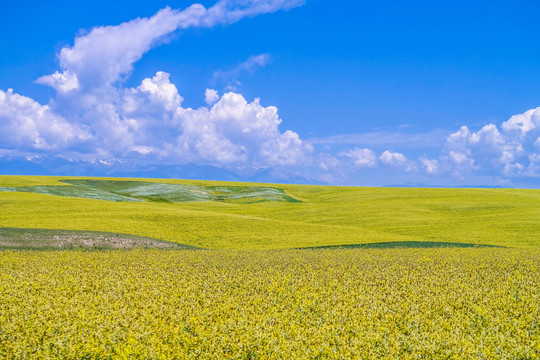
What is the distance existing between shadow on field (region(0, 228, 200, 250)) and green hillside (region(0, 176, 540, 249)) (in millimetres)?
3033

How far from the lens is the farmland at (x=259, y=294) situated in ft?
39.9

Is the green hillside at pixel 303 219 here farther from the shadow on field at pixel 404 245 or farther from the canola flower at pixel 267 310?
the canola flower at pixel 267 310

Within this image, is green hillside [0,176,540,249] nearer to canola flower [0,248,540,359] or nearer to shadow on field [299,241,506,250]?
shadow on field [299,241,506,250]

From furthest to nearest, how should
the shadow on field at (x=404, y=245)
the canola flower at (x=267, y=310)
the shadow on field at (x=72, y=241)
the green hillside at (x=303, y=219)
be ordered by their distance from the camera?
the green hillside at (x=303, y=219) → the shadow on field at (x=404, y=245) → the shadow on field at (x=72, y=241) → the canola flower at (x=267, y=310)

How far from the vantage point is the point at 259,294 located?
19.2 metres

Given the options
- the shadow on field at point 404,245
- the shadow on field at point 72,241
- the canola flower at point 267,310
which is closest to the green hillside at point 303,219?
the shadow on field at point 404,245

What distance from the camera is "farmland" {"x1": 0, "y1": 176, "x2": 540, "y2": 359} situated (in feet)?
39.9

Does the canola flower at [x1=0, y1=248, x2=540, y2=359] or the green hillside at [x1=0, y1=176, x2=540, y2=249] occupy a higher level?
the green hillside at [x1=0, y1=176, x2=540, y2=249]

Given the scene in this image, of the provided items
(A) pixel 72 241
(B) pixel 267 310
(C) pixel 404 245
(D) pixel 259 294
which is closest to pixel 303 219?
(C) pixel 404 245

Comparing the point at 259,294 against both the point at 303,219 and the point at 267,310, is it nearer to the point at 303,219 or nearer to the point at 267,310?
the point at 267,310

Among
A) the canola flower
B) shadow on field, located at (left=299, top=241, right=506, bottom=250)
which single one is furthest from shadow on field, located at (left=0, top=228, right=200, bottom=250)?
shadow on field, located at (left=299, top=241, right=506, bottom=250)

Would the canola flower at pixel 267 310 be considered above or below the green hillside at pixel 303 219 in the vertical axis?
below

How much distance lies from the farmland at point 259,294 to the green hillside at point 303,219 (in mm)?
537

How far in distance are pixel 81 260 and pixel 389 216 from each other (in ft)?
153
